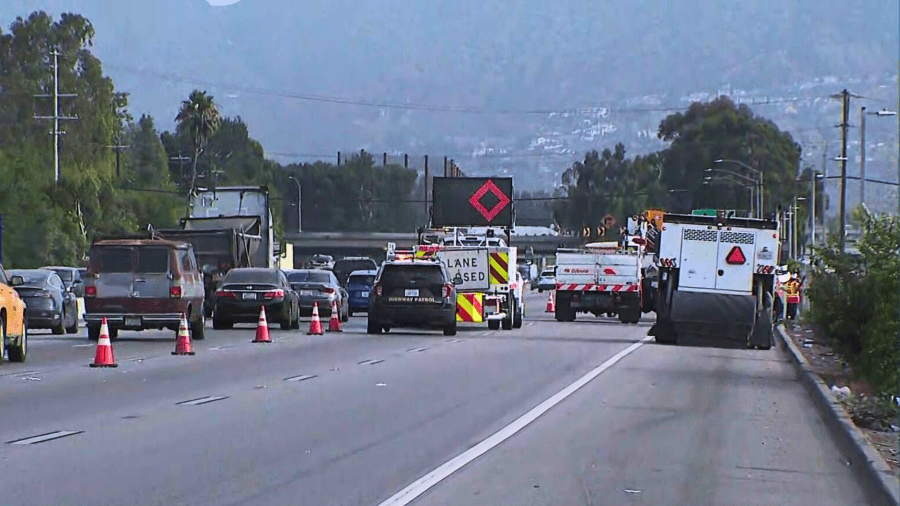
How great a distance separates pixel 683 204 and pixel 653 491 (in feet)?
354

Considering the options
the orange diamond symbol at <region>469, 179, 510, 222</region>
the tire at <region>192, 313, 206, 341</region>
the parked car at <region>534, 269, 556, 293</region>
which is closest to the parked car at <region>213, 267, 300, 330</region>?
the tire at <region>192, 313, 206, 341</region>

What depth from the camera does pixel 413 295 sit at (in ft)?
116

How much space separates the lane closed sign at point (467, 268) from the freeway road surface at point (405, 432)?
41.2 ft

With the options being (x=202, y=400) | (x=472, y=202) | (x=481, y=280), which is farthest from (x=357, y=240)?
(x=202, y=400)

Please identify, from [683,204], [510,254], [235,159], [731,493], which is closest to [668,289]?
[510,254]

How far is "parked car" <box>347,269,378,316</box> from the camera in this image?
5300cm

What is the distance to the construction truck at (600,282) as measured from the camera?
48.3 m

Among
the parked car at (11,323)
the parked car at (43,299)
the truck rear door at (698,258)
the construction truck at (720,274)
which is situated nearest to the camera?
the parked car at (11,323)

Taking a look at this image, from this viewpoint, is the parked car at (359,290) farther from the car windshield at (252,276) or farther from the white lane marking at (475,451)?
the white lane marking at (475,451)

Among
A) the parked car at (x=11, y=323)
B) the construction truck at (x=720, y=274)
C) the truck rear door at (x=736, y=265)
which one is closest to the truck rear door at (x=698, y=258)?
the construction truck at (x=720, y=274)

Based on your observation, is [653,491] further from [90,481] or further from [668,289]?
[668,289]

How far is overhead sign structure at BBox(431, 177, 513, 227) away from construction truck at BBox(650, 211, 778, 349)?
16.3 metres

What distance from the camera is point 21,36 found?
3231 inches

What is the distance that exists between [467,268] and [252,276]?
621 centimetres
